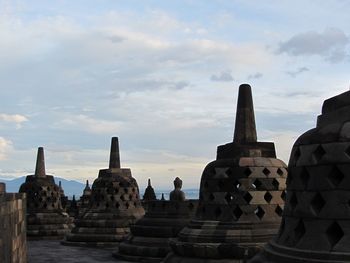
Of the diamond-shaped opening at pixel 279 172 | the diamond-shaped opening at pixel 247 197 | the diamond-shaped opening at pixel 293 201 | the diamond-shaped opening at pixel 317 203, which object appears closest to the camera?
the diamond-shaped opening at pixel 317 203

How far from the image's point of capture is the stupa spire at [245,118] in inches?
500

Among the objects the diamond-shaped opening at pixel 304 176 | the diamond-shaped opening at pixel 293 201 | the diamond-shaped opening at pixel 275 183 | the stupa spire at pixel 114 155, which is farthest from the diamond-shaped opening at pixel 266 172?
the stupa spire at pixel 114 155

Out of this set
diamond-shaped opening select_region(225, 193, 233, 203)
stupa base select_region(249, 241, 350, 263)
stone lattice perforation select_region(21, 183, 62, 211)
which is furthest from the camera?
stone lattice perforation select_region(21, 183, 62, 211)

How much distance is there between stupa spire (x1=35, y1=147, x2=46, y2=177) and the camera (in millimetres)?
29688

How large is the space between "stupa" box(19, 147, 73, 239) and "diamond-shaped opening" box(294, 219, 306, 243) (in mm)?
23494

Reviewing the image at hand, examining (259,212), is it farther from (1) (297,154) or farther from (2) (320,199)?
(2) (320,199)

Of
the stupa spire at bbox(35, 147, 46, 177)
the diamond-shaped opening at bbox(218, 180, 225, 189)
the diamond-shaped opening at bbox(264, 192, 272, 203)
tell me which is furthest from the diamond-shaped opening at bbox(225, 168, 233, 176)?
the stupa spire at bbox(35, 147, 46, 177)

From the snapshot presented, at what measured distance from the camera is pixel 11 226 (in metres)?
9.41

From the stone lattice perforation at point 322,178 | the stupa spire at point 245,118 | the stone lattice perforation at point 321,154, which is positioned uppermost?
the stupa spire at point 245,118

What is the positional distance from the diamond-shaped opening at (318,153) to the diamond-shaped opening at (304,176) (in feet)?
0.76

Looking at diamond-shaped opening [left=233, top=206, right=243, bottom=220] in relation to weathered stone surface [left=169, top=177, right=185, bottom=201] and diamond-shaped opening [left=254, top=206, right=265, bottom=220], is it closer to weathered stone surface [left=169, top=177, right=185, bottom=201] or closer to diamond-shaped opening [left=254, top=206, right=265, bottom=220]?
diamond-shaped opening [left=254, top=206, right=265, bottom=220]

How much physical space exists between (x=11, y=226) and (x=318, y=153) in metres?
5.89

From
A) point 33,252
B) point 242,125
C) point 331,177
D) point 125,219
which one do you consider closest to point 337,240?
point 331,177

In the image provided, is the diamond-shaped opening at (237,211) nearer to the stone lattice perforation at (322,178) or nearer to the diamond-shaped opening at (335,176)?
the stone lattice perforation at (322,178)
